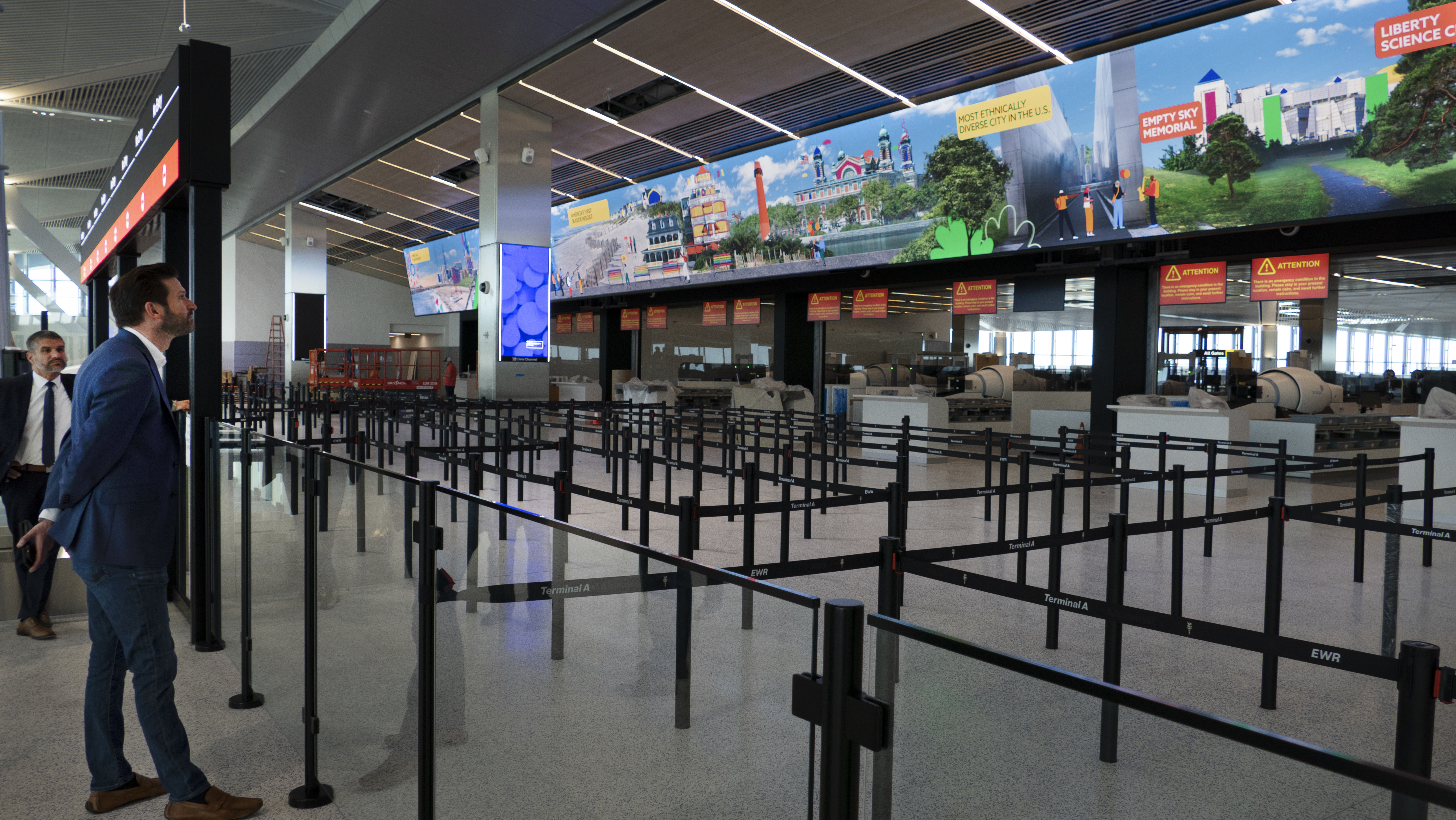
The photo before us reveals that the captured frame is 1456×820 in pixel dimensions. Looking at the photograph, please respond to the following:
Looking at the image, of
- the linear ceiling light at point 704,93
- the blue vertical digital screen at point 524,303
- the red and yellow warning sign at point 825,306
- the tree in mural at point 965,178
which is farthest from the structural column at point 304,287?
the tree in mural at point 965,178

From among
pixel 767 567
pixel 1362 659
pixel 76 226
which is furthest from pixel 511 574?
pixel 76 226

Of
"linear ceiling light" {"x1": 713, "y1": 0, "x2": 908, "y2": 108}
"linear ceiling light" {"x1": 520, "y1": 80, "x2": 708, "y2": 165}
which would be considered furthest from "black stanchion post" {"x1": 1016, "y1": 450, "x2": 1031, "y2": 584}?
"linear ceiling light" {"x1": 520, "y1": 80, "x2": 708, "y2": 165}

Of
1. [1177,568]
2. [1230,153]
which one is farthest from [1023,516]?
[1230,153]

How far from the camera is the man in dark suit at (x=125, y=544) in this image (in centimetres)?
288

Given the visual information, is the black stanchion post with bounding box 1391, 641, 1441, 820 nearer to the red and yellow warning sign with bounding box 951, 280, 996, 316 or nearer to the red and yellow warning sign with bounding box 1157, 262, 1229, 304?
the red and yellow warning sign with bounding box 1157, 262, 1229, 304

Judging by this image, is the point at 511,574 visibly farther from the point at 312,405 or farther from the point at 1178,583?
the point at 312,405

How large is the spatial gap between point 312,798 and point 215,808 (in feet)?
0.99

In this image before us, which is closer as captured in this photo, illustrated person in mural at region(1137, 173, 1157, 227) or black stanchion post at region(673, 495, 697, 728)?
black stanchion post at region(673, 495, 697, 728)

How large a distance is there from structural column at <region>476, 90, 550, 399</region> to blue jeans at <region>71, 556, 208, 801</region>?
45.2 feet

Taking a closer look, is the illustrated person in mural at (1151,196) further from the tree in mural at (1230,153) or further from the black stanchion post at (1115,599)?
the black stanchion post at (1115,599)

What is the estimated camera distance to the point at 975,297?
17.3 meters

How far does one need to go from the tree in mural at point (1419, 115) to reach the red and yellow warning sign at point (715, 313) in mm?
16088

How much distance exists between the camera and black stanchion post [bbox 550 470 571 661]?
2047 mm

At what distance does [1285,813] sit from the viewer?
110cm
